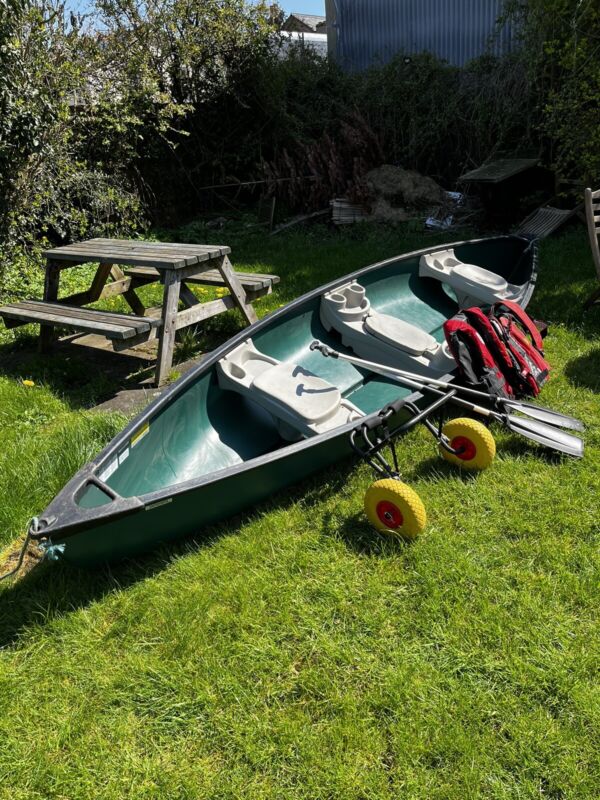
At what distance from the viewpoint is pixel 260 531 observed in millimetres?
2928

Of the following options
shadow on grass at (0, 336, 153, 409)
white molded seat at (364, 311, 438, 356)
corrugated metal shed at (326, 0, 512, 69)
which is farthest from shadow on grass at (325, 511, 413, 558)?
corrugated metal shed at (326, 0, 512, 69)

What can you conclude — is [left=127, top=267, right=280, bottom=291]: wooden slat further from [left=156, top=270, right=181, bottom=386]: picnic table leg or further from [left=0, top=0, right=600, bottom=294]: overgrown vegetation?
[left=0, top=0, right=600, bottom=294]: overgrown vegetation

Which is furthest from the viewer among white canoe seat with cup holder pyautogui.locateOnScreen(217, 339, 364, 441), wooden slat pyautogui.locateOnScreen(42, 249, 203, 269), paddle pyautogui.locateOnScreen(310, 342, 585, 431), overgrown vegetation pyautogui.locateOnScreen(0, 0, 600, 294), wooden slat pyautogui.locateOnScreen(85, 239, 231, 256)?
overgrown vegetation pyautogui.locateOnScreen(0, 0, 600, 294)

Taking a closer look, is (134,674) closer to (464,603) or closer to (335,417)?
(464,603)

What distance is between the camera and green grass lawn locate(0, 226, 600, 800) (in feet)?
6.30

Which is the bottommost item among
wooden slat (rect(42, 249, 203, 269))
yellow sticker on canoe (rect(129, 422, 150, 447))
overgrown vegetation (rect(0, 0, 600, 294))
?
yellow sticker on canoe (rect(129, 422, 150, 447))

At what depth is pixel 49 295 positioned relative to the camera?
206 inches

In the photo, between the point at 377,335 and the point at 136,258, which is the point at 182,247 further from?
the point at 377,335

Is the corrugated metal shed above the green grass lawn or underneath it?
above

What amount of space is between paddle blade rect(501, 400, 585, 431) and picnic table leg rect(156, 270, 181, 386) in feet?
7.78

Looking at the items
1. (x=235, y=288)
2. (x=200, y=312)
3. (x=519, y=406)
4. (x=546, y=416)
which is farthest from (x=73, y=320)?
(x=546, y=416)

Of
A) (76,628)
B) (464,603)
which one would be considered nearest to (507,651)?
(464,603)

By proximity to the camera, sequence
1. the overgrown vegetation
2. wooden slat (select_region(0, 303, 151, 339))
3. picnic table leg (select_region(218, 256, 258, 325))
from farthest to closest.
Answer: the overgrown vegetation < picnic table leg (select_region(218, 256, 258, 325)) < wooden slat (select_region(0, 303, 151, 339))

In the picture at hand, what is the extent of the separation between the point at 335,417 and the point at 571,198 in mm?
6530
